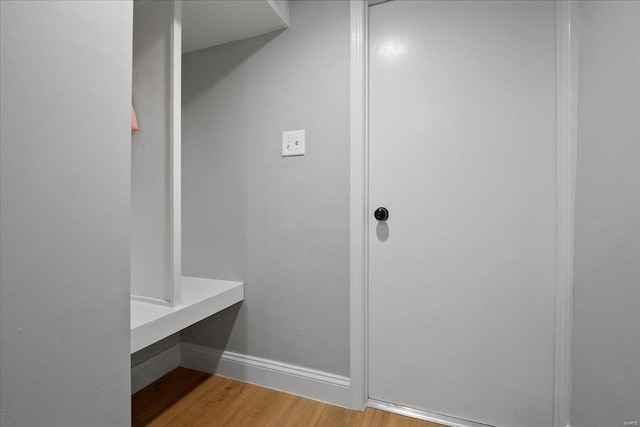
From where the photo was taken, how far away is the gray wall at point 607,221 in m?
0.81

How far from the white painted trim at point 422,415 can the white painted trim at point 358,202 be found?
0.08 meters

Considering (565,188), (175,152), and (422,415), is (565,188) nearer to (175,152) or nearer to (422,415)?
(422,415)

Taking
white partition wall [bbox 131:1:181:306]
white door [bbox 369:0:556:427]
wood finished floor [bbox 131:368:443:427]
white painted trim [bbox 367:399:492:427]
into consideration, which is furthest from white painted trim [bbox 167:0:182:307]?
white painted trim [bbox 367:399:492:427]

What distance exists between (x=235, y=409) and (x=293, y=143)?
4.15ft

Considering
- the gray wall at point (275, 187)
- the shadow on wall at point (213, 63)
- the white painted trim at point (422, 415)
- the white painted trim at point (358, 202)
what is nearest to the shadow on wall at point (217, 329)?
the gray wall at point (275, 187)

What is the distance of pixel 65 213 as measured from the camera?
64 cm

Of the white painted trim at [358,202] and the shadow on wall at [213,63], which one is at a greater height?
the shadow on wall at [213,63]

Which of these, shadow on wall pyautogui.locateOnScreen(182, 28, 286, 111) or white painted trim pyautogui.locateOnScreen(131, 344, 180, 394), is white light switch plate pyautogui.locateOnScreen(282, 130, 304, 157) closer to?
shadow on wall pyautogui.locateOnScreen(182, 28, 286, 111)

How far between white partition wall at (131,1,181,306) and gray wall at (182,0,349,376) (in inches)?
15.9

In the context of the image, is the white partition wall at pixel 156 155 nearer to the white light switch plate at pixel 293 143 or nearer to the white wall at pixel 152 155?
the white wall at pixel 152 155

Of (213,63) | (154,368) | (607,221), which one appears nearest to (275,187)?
(213,63)

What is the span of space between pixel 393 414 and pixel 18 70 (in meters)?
1.68

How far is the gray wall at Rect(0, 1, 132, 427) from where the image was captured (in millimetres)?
567

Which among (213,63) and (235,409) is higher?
(213,63)
